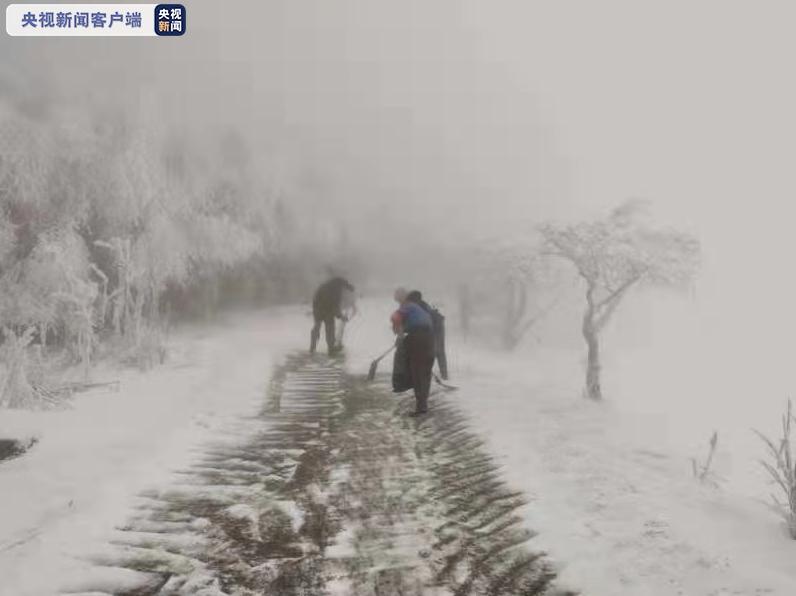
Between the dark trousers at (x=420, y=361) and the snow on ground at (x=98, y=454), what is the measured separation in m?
2.13

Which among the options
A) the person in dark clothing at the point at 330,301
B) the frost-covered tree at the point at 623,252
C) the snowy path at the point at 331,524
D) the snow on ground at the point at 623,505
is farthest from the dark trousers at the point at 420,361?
the person in dark clothing at the point at 330,301

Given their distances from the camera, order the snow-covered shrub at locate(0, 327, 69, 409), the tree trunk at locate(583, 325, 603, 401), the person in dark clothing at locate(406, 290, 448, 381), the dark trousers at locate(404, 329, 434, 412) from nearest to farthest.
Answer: the snow-covered shrub at locate(0, 327, 69, 409)
the dark trousers at locate(404, 329, 434, 412)
the person in dark clothing at locate(406, 290, 448, 381)
the tree trunk at locate(583, 325, 603, 401)

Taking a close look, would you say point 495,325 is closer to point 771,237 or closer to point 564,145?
point 564,145

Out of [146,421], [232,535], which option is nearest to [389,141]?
[146,421]

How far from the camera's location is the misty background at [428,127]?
1930cm

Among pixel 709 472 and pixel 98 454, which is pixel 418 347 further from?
pixel 98 454

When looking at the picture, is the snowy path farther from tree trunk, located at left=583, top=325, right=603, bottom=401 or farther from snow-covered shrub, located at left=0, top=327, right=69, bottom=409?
tree trunk, located at left=583, top=325, right=603, bottom=401

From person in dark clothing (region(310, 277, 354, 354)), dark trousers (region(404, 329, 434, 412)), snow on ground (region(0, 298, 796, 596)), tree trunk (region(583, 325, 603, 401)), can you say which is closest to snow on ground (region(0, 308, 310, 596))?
snow on ground (region(0, 298, 796, 596))

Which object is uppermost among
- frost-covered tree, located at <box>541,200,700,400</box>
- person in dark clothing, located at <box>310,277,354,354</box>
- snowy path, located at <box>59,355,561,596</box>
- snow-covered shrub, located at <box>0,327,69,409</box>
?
frost-covered tree, located at <box>541,200,700,400</box>

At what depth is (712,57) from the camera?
378 feet

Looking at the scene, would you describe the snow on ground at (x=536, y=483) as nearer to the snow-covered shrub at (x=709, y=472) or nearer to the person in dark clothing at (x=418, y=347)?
the snow-covered shrub at (x=709, y=472)

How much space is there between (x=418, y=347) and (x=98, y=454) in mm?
3984

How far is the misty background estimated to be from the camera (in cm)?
1930

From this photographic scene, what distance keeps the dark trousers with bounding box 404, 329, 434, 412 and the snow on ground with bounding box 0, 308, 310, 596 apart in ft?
6.98
